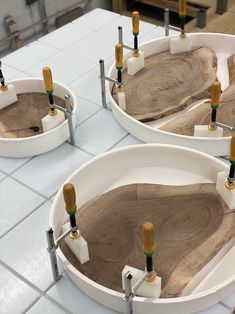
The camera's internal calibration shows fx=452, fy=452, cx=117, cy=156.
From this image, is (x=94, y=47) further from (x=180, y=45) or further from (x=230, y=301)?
→ (x=230, y=301)

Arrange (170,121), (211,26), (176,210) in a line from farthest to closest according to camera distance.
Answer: (211,26)
(170,121)
(176,210)

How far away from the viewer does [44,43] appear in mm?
2111

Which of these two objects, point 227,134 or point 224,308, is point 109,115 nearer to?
point 227,134

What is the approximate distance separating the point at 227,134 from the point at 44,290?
780 millimetres

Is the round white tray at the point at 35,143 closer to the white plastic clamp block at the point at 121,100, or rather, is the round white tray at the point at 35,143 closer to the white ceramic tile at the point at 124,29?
the white plastic clamp block at the point at 121,100

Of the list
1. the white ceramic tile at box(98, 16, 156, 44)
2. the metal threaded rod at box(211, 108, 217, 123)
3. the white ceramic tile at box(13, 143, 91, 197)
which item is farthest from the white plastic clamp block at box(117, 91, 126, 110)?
the white ceramic tile at box(98, 16, 156, 44)

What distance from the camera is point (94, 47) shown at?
206 centimetres

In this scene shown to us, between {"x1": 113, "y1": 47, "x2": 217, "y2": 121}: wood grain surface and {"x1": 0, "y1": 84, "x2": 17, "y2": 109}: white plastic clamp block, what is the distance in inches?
14.8

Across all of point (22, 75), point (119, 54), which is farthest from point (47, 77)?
point (22, 75)

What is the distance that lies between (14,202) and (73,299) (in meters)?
0.39

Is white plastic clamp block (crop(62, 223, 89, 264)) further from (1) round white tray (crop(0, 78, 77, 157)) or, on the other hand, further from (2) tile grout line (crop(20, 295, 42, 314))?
(1) round white tray (crop(0, 78, 77, 157))

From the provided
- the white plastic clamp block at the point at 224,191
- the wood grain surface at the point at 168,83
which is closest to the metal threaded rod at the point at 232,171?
the white plastic clamp block at the point at 224,191

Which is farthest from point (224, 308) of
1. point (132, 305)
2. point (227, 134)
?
point (227, 134)

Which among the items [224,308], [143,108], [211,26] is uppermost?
[143,108]
